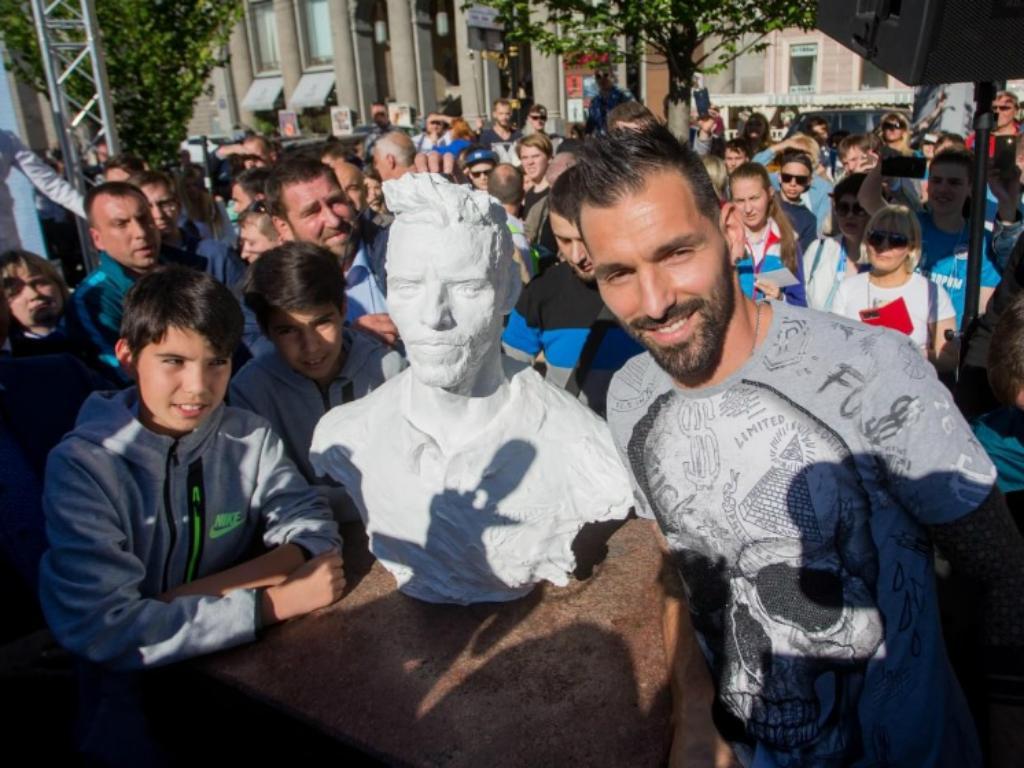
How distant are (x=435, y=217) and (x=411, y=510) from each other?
0.82 metres

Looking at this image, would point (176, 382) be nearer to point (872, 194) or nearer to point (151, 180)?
point (151, 180)

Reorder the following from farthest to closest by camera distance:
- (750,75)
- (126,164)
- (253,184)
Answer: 1. (750,75)
2. (126,164)
3. (253,184)

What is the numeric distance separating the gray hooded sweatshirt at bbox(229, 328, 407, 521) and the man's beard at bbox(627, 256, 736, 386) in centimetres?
127

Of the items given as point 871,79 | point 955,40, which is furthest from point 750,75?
point 955,40

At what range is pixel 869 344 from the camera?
143 cm

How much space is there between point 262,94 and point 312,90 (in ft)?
10.2

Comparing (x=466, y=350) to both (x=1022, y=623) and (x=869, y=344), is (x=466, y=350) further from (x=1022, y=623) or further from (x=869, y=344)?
(x=1022, y=623)

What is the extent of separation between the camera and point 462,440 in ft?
6.83

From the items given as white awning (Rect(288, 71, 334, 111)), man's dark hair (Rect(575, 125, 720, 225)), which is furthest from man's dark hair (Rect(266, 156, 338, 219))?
white awning (Rect(288, 71, 334, 111))

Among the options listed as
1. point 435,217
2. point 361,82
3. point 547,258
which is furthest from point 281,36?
point 435,217

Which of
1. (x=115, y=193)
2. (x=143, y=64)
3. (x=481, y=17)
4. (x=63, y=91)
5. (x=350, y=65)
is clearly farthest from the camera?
(x=350, y=65)

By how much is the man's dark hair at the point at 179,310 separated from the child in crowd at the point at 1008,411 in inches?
86.9

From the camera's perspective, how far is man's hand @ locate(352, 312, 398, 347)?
9.51ft

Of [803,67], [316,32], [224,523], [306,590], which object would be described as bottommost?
[306,590]
